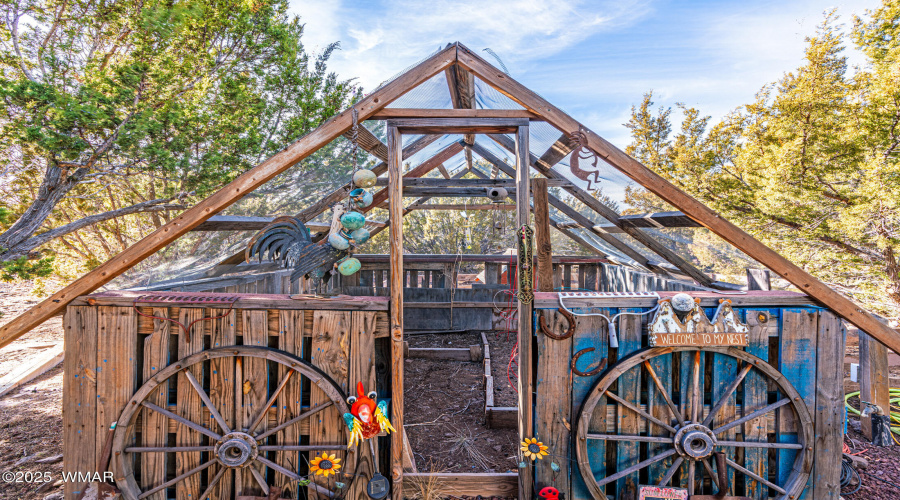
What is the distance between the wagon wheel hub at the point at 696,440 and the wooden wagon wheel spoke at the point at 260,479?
294 cm

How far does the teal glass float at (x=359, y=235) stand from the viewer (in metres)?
2.53

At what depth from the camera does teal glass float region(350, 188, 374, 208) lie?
2.52 meters

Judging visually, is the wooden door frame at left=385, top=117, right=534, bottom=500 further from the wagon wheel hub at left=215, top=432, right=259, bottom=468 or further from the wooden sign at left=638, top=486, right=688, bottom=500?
the wagon wheel hub at left=215, top=432, right=259, bottom=468

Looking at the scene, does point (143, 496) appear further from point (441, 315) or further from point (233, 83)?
point (233, 83)

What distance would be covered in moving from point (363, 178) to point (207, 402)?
1.94 metres

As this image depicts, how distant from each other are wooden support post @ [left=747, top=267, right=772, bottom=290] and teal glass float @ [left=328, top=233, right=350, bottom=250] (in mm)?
3306

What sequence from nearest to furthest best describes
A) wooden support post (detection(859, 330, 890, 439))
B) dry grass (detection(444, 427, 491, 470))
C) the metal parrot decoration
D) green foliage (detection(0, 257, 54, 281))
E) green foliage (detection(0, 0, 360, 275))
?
the metal parrot decoration, dry grass (detection(444, 427, 491, 470)), wooden support post (detection(859, 330, 890, 439)), green foliage (detection(0, 257, 54, 281)), green foliage (detection(0, 0, 360, 275))

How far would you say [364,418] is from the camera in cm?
245

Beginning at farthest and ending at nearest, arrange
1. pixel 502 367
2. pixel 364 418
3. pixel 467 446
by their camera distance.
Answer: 1. pixel 502 367
2. pixel 467 446
3. pixel 364 418

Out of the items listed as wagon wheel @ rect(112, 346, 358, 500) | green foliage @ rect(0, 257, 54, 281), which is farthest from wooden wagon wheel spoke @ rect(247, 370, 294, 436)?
green foliage @ rect(0, 257, 54, 281)

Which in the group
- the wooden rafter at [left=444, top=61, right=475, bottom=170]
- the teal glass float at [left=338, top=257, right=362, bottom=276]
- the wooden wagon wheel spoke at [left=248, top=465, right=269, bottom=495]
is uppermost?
the wooden rafter at [left=444, top=61, right=475, bottom=170]

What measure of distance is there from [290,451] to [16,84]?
5.65 meters

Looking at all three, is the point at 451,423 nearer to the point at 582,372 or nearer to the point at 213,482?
the point at 582,372

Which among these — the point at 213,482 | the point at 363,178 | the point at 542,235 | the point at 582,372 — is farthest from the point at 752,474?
the point at 213,482
